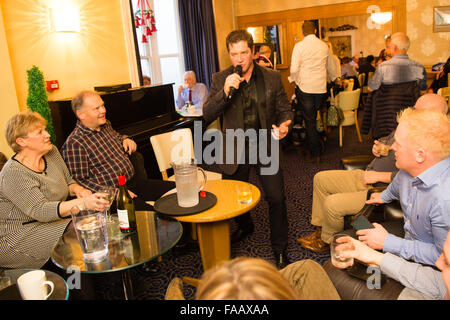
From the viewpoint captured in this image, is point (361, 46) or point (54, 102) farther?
point (361, 46)

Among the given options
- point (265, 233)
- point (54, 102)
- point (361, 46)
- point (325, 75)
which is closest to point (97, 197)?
point (265, 233)

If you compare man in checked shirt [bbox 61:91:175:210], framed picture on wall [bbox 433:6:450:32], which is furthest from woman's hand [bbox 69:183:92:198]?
framed picture on wall [bbox 433:6:450:32]

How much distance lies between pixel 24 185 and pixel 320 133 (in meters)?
4.32

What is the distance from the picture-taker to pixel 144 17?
5.28 m

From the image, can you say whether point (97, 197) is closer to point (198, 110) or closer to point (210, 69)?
point (198, 110)

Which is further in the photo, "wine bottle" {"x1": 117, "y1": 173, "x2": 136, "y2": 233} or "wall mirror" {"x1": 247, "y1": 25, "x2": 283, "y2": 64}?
"wall mirror" {"x1": 247, "y1": 25, "x2": 283, "y2": 64}

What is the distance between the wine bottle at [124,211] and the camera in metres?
1.89

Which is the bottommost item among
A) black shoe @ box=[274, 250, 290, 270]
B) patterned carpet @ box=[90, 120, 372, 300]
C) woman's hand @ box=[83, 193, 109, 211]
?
patterned carpet @ box=[90, 120, 372, 300]

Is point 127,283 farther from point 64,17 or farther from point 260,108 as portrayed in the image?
point 64,17

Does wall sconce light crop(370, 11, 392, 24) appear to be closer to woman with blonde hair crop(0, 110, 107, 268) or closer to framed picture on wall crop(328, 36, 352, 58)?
framed picture on wall crop(328, 36, 352, 58)

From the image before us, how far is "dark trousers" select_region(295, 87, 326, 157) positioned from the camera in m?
5.12

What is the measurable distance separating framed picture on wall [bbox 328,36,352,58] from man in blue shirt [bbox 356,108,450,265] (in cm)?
644

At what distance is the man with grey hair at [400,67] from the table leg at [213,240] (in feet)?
9.00

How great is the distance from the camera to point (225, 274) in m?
0.77
